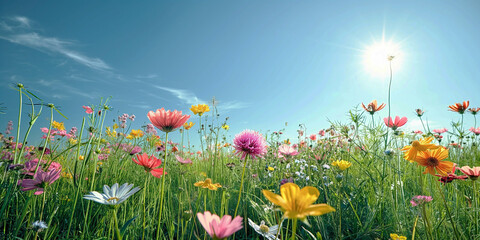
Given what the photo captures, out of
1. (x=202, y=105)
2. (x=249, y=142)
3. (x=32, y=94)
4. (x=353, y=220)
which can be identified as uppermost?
(x=202, y=105)

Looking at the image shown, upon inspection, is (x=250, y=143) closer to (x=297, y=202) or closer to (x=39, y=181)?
(x=297, y=202)

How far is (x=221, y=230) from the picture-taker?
490 millimetres

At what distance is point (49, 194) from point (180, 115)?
1.16 meters

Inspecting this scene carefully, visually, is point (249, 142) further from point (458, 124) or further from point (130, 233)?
point (458, 124)

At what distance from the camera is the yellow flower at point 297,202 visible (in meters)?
0.44

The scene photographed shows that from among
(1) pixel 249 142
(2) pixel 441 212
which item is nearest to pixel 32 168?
(1) pixel 249 142

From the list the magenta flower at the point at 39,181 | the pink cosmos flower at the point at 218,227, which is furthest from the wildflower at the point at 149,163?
the pink cosmos flower at the point at 218,227

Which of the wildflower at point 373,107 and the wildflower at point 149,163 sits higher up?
the wildflower at point 373,107

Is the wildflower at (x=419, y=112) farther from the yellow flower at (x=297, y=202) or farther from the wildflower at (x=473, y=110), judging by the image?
the yellow flower at (x=297, y=202)

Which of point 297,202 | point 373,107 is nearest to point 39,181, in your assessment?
point 297,202

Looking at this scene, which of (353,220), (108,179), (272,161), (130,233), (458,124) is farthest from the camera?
(272,161)

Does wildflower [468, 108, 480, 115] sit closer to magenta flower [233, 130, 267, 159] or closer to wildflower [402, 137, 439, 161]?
wildflower [402, 137, 439, 161]

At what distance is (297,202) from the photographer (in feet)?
1.54

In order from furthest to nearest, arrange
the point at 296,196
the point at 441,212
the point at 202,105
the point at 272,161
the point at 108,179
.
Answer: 1. the point at 272,161
2. the point at 202,105
3. the point at 108,179
4. the point at 441,212
5. the point at 296,196
